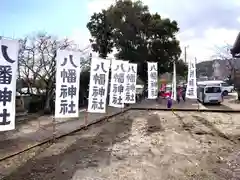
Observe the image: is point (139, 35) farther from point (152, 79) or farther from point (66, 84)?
point (66, 84)

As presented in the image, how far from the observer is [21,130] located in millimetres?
14672

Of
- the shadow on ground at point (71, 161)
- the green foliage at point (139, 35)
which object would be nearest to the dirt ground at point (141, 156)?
the shadow on ground at point (71, 161)

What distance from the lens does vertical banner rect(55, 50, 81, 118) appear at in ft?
37.4

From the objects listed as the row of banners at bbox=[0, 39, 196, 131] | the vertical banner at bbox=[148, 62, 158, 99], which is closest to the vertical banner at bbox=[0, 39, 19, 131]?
the row of banners at bbox=[0, 39, 196, 131]

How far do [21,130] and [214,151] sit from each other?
880 cm

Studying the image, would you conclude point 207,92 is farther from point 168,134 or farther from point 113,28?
point 168,134

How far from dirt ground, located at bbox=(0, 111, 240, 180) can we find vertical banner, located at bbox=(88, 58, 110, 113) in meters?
1.05

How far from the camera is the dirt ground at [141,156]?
734cm

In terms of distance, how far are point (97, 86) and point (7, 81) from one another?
604 centimetres

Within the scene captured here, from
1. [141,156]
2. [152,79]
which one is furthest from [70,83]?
[152,79]

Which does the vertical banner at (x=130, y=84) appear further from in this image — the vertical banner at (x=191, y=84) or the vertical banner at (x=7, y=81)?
the vertical banner at (x=7, y=81)

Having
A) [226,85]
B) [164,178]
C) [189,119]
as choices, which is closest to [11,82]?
[164,178]

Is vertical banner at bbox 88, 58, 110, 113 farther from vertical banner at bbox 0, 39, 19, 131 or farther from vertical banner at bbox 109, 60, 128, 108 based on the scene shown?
vertical banner at bbox 0, 39, 19, 131

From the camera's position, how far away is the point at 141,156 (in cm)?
903
